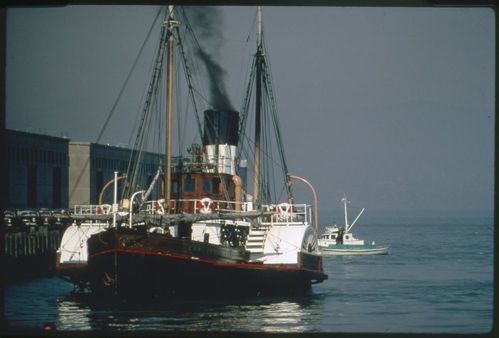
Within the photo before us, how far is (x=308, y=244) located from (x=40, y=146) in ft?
39.9

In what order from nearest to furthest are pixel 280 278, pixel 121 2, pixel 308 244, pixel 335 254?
1. pixel 121 2
2. pixel 280 278
3. pixel 308 244
4. pixel 335 254

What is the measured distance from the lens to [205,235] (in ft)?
82.3

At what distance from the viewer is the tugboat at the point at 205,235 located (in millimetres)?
22906

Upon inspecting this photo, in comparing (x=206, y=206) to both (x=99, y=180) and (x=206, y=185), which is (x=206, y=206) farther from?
(x=99, y=180)

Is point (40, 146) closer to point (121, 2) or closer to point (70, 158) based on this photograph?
point (70, 158)

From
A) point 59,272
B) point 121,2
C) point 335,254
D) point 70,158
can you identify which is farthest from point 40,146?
point 335,254

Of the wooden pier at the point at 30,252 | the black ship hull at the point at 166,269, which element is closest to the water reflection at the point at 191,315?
the black ship hull at the point at 166,269

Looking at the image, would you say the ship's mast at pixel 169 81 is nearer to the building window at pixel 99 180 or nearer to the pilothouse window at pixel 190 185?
the pilothouse window at pixel 190 185

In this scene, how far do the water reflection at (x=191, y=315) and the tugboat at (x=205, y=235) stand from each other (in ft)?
1.40

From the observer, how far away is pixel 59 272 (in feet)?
88.5

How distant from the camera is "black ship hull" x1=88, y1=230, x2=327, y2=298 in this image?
22.7 m

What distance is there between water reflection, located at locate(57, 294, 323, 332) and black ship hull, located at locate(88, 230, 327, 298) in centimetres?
34

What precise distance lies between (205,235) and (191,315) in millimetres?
3821

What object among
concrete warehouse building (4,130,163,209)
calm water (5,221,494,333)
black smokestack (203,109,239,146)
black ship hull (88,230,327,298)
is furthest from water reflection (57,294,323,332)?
concrete warehouse building (4,130,163,209)
